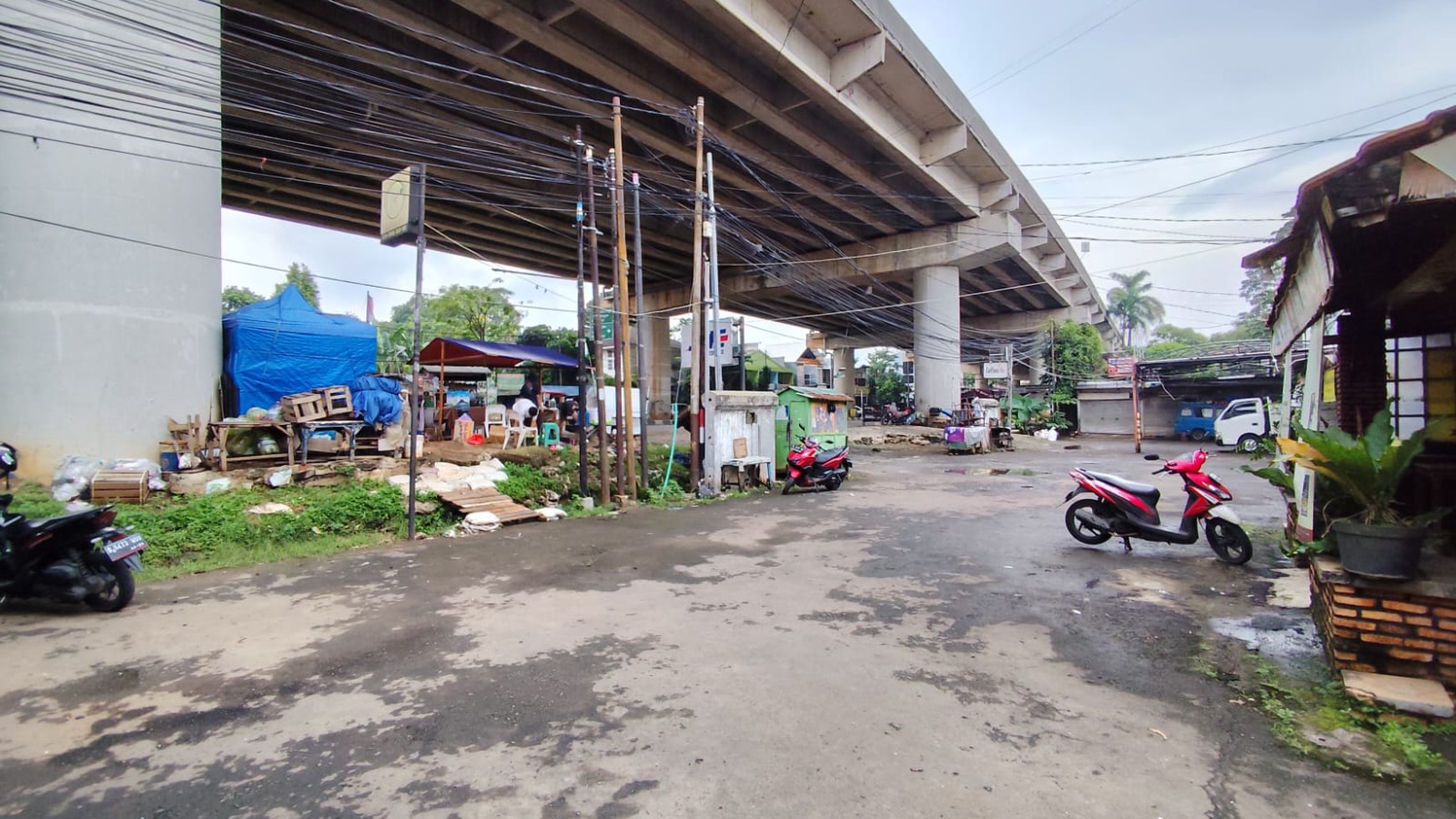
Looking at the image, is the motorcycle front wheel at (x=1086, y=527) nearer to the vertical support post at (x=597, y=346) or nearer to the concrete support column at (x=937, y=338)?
the vertical support post at (x=597, y=346)

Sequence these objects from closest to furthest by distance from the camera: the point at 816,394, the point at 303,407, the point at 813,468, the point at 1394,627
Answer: the point at 1394,627
the point at 303,407
the point at 813,468
the point at 816,394

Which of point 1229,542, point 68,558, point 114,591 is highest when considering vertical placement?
point 68,558

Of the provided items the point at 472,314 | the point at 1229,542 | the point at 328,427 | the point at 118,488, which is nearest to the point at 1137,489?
the point at 1229,542

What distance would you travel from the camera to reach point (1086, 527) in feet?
22.0

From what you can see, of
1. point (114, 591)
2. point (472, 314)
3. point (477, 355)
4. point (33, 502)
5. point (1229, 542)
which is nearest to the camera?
point (114, 591)

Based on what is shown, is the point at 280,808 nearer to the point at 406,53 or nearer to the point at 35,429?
the point at 35,429

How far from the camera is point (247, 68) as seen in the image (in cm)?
1225

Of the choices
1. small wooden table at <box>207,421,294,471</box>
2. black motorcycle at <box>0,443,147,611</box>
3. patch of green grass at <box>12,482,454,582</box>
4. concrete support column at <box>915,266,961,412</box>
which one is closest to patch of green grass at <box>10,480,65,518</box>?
patch of green grass at <box>12,482,454,582</box>

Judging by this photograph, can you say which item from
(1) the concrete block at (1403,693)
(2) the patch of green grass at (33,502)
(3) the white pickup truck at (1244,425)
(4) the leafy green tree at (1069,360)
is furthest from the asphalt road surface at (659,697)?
(4) the leafy green tree at (1069,360)

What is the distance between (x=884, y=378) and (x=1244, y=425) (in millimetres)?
27412

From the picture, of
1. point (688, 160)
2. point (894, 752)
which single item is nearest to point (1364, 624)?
point (894, 752)

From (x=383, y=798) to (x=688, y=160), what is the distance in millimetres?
17594

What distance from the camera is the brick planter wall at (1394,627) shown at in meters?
3.03

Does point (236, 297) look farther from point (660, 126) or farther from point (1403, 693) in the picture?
point (1403, 693)
